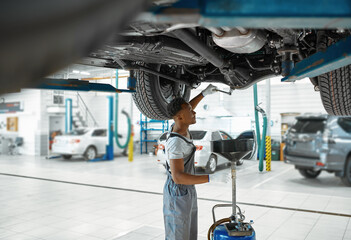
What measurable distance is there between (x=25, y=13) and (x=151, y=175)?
7.70 metres

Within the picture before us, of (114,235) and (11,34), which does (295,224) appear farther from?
(11,34)

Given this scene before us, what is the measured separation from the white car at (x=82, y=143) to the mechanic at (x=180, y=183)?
894 cm

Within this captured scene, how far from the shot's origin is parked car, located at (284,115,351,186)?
6160 millimetres

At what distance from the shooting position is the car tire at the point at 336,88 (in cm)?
235

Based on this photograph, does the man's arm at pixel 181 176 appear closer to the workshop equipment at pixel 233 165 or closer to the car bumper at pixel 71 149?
the workshop equipment at pixel 233 165

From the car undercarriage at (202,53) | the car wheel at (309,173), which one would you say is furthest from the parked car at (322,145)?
the car undercarriage at (202,53)

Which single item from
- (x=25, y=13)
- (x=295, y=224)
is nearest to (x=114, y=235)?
(x=295, y=224)

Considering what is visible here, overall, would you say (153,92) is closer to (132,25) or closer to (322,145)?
(132,25)

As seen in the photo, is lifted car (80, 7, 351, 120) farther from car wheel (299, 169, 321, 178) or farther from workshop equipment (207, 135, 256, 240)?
car wheel (299, 169, 321, 178)

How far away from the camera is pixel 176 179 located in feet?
7.47

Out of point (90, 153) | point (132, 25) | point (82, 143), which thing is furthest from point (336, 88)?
point (90, 153)

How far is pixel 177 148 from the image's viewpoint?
7.65 feet

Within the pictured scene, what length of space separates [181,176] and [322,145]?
4935 mm

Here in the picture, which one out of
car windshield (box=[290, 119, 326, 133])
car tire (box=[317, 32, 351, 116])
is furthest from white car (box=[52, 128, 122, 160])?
car tire (box=[317, 32, 351, 116])
